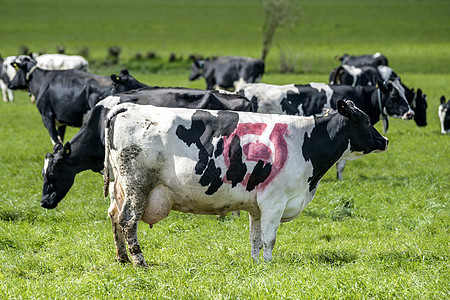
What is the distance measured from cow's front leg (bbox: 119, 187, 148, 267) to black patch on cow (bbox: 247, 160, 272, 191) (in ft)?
3.79

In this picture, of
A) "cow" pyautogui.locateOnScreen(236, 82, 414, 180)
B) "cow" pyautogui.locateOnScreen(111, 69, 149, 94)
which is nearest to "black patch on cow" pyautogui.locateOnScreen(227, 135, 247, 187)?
"cow" pyautogui.locateOnScreen(236, 82, 414, 180)

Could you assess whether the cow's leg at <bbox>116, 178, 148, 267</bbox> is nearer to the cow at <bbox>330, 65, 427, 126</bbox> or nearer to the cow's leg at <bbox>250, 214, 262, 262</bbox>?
the cow's leg at <bbox>250, 214, 262, 262</bbox>

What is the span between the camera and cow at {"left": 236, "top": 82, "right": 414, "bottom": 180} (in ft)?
40.5

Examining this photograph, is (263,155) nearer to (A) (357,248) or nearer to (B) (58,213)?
(A) (357,248)

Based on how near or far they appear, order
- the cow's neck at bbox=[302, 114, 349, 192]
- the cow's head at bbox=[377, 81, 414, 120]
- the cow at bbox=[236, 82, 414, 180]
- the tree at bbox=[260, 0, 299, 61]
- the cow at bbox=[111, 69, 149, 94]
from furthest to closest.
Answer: the tree at bbox=[260, 0, 299, 61], the cow's head at bbox=[377, 81, 414, 120], the cow at bbox=[236, 82, 414, 180], the cow at bbox=[111, 69, 149, 94], the cow's neck at bbox=[302, 114, 349, 192]

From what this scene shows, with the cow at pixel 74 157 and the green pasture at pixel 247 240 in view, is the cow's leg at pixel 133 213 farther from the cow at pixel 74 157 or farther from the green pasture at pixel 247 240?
the cow at pixel 74 157

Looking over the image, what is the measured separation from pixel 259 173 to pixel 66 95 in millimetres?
7828

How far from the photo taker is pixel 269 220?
653cm

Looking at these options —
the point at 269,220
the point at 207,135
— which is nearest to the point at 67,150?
the point at 207,135

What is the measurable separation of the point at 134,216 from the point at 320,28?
2550 inches

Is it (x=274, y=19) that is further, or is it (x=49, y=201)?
(x=274, y=19)

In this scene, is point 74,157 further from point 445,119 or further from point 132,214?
point 445,119

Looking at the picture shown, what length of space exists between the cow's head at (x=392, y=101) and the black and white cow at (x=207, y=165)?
643 cm

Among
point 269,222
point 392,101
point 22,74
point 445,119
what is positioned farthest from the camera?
point 445,119
